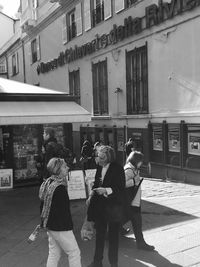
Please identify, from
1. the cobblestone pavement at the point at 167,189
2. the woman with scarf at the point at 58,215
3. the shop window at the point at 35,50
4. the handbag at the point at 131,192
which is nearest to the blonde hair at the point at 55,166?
the woman with scarf at the point at 58,215

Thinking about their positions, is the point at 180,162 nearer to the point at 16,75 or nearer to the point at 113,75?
the point at 113,75

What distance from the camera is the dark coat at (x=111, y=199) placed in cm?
501

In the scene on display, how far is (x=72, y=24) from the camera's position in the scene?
67.9 feet

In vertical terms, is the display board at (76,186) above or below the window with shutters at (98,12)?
below

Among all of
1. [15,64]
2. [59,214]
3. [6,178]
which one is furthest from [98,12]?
[15,64]

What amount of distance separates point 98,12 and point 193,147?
27.9 ft

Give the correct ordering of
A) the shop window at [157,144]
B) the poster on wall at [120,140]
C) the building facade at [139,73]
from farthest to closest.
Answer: the poster on wall at [120,140] → the shop window at [157,144] → the building facade at [139,73]

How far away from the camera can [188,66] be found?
1207cm

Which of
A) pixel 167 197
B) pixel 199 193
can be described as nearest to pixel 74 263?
pixel 167 197

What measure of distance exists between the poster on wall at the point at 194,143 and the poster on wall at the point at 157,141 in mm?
1544

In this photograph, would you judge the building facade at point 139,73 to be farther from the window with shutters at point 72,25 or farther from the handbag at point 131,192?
the handbag at point 131,192

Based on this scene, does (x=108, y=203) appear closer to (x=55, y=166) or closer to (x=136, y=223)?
(x=55, y=166)

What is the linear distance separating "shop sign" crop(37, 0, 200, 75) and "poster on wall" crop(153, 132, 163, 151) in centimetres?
365

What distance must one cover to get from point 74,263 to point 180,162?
8.34 meters
